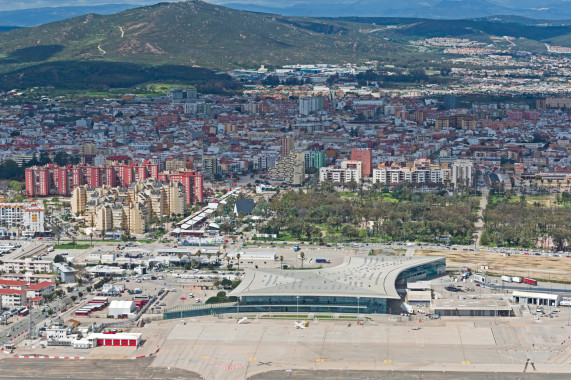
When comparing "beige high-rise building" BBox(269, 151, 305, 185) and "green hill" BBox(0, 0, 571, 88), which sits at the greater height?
"green hill" BBox(0, 0, 571, 88)

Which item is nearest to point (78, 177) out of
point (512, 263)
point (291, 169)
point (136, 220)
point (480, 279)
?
point (136, 220)

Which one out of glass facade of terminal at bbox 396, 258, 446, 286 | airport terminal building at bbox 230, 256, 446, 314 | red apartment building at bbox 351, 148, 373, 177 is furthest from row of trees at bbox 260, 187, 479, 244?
airport terminal building at bbox 230, 256, 446, 314

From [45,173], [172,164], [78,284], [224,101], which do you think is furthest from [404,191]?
[224,101]

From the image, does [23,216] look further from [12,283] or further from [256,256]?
[256,256]

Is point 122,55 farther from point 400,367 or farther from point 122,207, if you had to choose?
point 400,367

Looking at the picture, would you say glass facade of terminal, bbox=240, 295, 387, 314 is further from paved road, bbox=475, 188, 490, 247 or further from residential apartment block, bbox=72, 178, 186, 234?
residential apartment block, bbox=72, 178, 186, 234

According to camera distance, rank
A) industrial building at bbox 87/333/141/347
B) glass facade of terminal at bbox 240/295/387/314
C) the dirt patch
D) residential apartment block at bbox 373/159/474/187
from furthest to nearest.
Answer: residential apartment block at bbox 373/159/474/187 < the dirt patch < glass facade of terminal at bbox 240/295/387/314 < industrial building at bbox 87/333/141/347

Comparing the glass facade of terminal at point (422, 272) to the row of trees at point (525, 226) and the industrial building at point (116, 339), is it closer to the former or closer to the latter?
the row of trees at point (525, 226)
